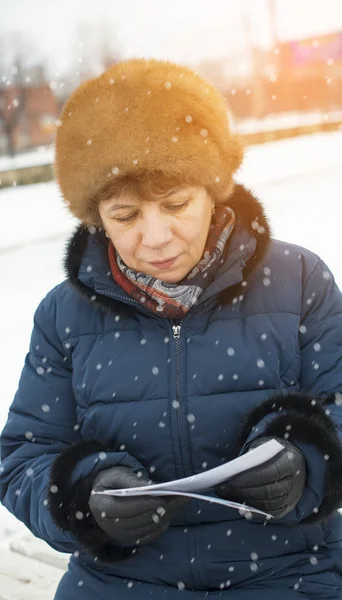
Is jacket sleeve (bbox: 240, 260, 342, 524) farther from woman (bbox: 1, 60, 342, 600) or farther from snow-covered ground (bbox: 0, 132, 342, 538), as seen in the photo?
snow-covered ground (bbox: 0, 132, 342, 538)

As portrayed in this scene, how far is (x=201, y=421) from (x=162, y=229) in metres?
0.41

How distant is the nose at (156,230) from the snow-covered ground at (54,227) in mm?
270

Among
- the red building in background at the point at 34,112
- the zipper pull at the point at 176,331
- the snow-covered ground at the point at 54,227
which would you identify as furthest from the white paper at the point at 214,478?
the red building in background at the point at 34,112

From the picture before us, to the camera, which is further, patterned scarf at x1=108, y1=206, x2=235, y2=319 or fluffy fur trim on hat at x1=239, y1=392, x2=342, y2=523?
patterned scarf at x1=108, y1=206, x2=235, y2=319

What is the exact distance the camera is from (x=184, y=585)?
173 centimetres

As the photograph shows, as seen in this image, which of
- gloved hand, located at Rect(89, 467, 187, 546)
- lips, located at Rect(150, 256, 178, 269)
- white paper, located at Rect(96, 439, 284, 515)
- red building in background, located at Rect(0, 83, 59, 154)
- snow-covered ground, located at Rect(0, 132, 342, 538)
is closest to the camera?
white paper, located at Rect(96, 439, 284, 515)

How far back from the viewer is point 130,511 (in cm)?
153

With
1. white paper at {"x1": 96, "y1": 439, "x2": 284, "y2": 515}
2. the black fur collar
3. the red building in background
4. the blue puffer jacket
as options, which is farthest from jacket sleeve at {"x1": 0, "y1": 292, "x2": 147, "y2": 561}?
the red building in background

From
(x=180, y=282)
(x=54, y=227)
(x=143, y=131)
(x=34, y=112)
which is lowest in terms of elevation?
(x=34, y=112)

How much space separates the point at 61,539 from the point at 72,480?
0.46 feet

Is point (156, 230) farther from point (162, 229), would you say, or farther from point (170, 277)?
point (170, 277)

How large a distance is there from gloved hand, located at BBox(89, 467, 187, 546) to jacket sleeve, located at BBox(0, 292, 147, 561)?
2.7 inches

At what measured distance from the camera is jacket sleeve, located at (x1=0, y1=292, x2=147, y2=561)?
5.54ft

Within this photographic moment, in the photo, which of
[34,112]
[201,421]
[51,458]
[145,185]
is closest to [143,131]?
[145,185]
